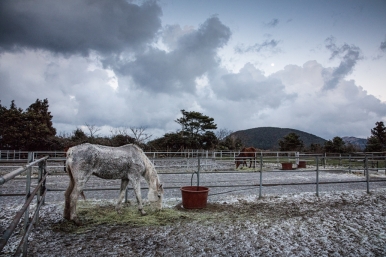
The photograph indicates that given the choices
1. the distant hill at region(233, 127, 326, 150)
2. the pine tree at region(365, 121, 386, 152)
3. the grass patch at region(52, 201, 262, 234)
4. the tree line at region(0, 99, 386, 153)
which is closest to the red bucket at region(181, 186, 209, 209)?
the grass patch at region(52, 201, 262, 234)

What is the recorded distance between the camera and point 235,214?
4930 millimetres

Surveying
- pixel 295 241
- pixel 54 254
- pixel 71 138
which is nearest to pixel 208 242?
pixel 295 241

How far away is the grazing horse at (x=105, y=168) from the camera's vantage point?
165 inches

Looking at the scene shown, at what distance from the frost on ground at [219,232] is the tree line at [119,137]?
54.4ft

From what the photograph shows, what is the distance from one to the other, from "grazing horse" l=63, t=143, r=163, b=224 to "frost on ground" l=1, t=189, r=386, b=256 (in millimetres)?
347

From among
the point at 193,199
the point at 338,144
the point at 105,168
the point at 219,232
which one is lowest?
the point at 219,232

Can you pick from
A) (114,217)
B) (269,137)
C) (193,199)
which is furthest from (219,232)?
(269,137)

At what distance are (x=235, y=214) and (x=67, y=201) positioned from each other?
3.14 meters

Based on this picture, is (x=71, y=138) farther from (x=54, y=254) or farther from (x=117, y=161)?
(x=54, y=254)

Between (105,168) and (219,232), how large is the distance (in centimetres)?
233

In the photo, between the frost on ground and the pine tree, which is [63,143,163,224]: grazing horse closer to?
the frost on ground

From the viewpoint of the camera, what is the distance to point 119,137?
70.2 feet

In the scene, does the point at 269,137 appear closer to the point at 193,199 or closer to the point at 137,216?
the point at 193,199

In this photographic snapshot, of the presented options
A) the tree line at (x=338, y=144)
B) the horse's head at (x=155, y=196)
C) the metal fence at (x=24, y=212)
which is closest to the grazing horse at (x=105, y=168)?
the horse's head at (x=155, y=196)
